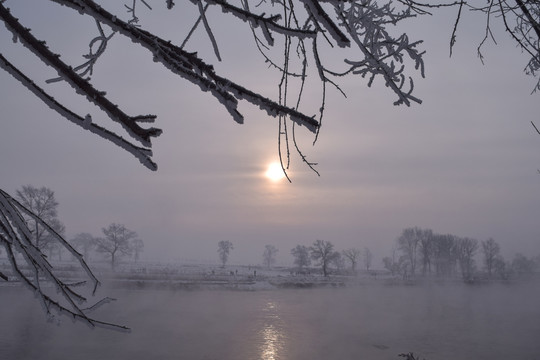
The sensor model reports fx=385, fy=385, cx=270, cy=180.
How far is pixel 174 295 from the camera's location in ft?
→ 97.1

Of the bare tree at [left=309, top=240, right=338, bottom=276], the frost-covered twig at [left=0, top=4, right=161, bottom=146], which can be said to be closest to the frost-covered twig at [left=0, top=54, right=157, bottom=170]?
the frost-covered twig at [left=0, top=4, right=161, bottom=146]

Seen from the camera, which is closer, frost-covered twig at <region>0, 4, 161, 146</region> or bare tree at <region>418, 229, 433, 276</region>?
frost-covered twig at <region>0, 4, 161, 146</region>

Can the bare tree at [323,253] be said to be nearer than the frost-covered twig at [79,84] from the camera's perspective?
No

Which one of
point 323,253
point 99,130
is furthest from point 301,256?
point 99,130

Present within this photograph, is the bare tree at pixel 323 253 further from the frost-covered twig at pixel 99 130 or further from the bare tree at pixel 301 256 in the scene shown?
the frost-covered twig at pixel 99 130

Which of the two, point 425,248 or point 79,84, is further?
point 425,248

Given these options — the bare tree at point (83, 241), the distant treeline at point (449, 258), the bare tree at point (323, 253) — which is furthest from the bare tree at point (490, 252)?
the bare tree at point (83, 241)

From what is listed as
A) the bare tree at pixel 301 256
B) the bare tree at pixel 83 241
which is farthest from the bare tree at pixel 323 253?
the bare tree at pixel 83 241

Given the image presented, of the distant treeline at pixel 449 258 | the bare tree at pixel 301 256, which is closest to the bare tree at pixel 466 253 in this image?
the distant treeline at pixel 449 258

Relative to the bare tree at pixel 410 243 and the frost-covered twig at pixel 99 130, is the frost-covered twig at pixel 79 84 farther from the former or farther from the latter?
the bare tree at pixel 410 243

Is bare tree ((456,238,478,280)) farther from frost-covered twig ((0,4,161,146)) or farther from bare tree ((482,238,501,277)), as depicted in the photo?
frost-covered twig ((0,4,161,146))

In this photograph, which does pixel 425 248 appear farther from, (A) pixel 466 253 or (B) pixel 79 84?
(B) pixel 79 84

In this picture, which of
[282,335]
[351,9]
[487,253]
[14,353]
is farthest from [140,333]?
[487,253]

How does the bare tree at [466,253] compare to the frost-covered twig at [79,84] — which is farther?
the bare tree at [466,253]
